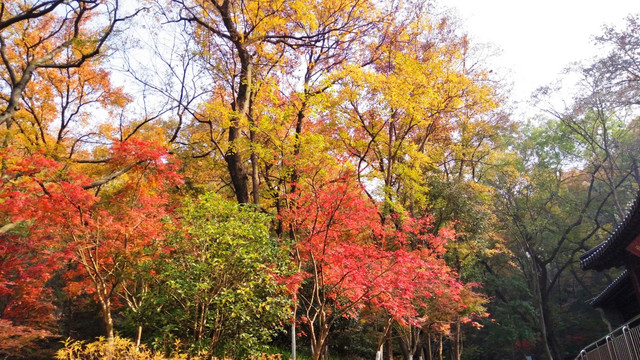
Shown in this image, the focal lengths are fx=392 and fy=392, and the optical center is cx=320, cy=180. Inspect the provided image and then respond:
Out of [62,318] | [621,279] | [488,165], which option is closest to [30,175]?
[62,318]

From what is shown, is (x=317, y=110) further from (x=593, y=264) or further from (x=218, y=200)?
(x=593, y=264)

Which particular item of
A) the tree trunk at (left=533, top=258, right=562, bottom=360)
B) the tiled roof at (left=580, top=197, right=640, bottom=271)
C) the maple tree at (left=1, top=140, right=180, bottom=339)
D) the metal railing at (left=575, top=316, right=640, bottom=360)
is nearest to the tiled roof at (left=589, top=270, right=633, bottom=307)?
the tiled roof at (left=580, top=197, right=640, bottom=271)

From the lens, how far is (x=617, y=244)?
7301mm

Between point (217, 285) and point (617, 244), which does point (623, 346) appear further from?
point (217, 285)

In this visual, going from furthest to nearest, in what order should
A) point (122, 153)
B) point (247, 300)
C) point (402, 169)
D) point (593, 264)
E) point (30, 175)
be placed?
point (402, 169) → point (593, 264) → point (122, 153) → point (30, 175) → point (247, 300)

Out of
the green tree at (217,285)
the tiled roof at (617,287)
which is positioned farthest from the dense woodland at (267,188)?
the tiled roof at (617,287)

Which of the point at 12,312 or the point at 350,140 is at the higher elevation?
the point at 350,140

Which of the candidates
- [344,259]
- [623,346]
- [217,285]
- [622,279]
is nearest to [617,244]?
[622,279]

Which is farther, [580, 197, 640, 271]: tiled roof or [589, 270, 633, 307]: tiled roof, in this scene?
[589, 270, 633, 307]: tiled roof

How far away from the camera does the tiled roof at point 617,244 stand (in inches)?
252

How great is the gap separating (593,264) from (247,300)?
727cm

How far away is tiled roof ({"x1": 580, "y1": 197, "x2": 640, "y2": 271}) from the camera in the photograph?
6.40 meters

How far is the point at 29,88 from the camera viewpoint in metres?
11.2

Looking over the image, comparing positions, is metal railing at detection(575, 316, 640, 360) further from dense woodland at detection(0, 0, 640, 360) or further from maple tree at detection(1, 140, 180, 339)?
maple tree at detection(1, 140, 180, 339)
